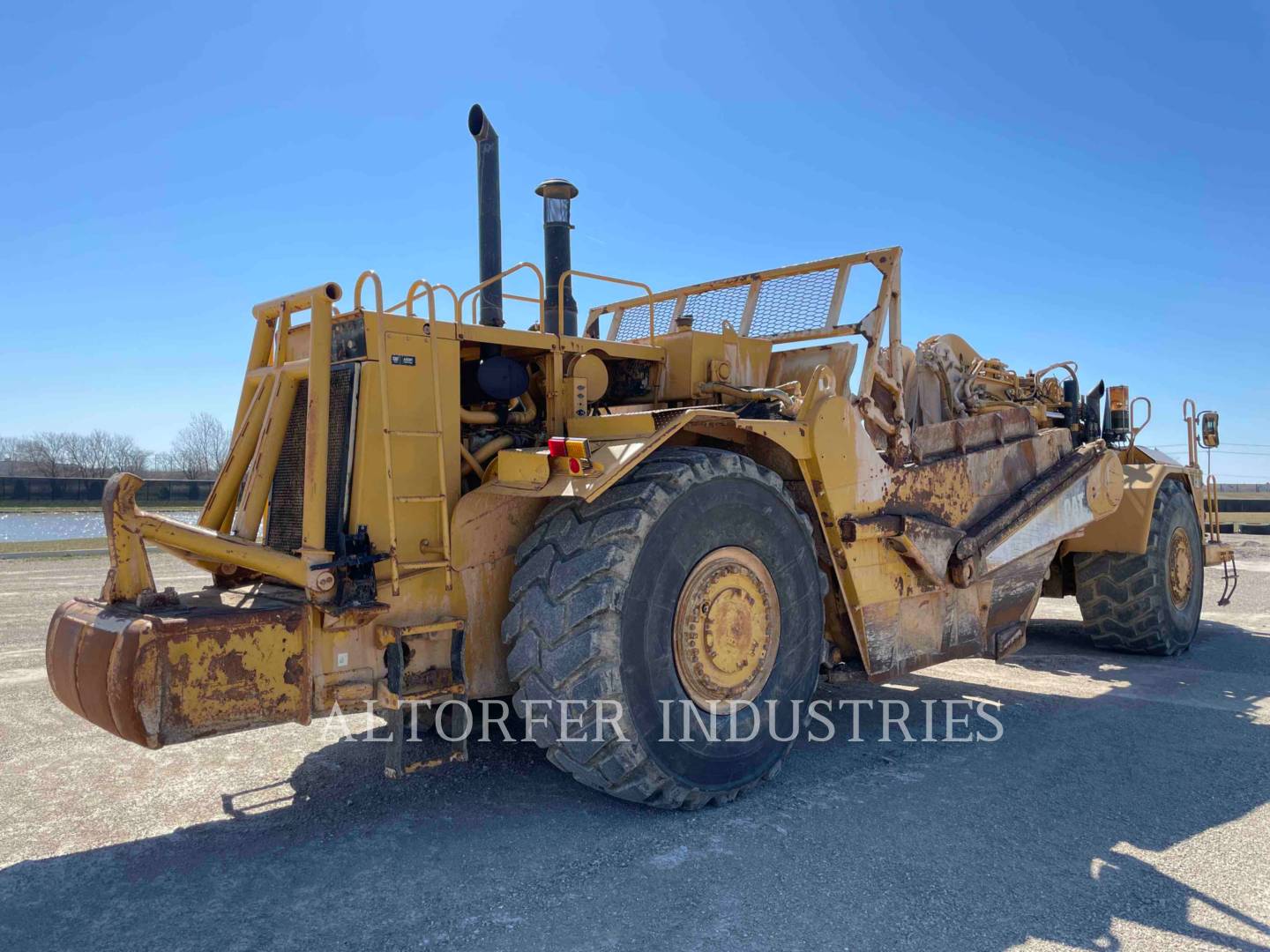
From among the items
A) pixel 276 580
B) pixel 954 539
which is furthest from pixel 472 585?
pixel 954 539

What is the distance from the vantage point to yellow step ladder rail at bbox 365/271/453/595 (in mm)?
4148

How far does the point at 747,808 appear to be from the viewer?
14.5ft

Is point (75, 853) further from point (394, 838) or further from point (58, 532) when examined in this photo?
point (58, 532)

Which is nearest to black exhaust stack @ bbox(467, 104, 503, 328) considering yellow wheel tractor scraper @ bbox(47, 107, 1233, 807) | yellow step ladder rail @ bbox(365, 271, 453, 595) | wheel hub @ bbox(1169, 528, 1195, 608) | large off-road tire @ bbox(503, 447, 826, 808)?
yellow wheel tractor scraper @ bbox(47, 107, 1233, 807)

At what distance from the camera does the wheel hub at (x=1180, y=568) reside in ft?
29.0

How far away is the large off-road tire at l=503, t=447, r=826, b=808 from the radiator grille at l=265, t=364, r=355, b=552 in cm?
85

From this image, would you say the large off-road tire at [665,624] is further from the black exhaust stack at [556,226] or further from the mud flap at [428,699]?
the black exhaust stack at [556,226]

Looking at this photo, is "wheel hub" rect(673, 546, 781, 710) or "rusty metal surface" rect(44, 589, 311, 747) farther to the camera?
"wheel hub" rect(673, 546, 781, 710)

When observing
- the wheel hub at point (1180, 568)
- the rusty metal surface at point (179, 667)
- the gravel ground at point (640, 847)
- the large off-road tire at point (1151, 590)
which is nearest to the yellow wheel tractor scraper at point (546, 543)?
the rusty metal surface at point (179, 667)

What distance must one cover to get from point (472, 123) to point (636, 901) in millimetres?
4794

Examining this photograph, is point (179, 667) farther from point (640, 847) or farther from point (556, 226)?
point (556, 226)

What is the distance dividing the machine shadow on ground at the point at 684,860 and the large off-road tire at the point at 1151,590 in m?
3.21

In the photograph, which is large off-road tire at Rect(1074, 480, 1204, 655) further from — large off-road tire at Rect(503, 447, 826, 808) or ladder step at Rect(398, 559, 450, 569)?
ladder step at Rect(398, 559, 450, 569)

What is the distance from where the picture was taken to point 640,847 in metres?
3.93
